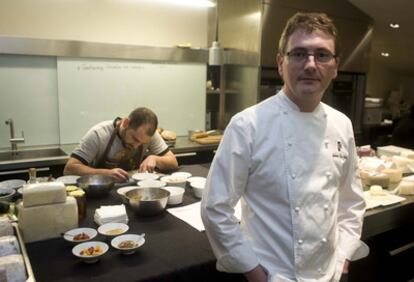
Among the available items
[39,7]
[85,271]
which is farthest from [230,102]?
[85,271]

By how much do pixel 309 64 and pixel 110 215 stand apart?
987 mm

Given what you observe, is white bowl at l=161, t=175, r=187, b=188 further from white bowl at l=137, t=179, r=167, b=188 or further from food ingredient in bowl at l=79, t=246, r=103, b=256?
food ingredient in bowl at l=79, t=246, r=103, b=256

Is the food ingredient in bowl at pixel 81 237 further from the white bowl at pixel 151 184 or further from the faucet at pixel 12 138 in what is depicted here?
the faucet at pixel 12 138

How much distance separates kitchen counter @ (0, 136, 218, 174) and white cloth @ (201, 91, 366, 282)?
6.51ft

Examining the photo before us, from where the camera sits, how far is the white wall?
306 cm

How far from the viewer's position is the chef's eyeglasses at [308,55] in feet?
3.60

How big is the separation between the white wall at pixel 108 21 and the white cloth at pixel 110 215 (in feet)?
7.27

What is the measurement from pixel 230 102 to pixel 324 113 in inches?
107

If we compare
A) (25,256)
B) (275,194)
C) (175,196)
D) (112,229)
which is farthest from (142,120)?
(275,194)

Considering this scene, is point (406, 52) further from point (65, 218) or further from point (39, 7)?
point (65, 218)

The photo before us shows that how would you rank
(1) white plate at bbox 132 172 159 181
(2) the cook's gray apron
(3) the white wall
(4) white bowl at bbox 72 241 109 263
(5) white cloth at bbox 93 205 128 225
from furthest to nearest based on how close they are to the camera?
1. (3) the white wall
2. (2) the cook's gray apron
3. (1) white plate at bbox 132 172 159 181
4. (5) white cloth at bbox 93 205 128 225
5. (4) white bowl at bbox 72 241 109 263

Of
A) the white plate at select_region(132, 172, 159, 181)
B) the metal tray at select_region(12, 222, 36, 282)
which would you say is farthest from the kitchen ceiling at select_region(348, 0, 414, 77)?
the metal tray at select_region(12, 222, 36, 282)

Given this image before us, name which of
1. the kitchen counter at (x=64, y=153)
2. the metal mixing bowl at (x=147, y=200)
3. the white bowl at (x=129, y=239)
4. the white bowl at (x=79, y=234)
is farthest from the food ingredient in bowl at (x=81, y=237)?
the kitchen counter at (x=64, y=153)

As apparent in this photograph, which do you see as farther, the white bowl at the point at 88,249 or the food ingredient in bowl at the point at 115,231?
the food ingredient in bowl at the point at 115,231
